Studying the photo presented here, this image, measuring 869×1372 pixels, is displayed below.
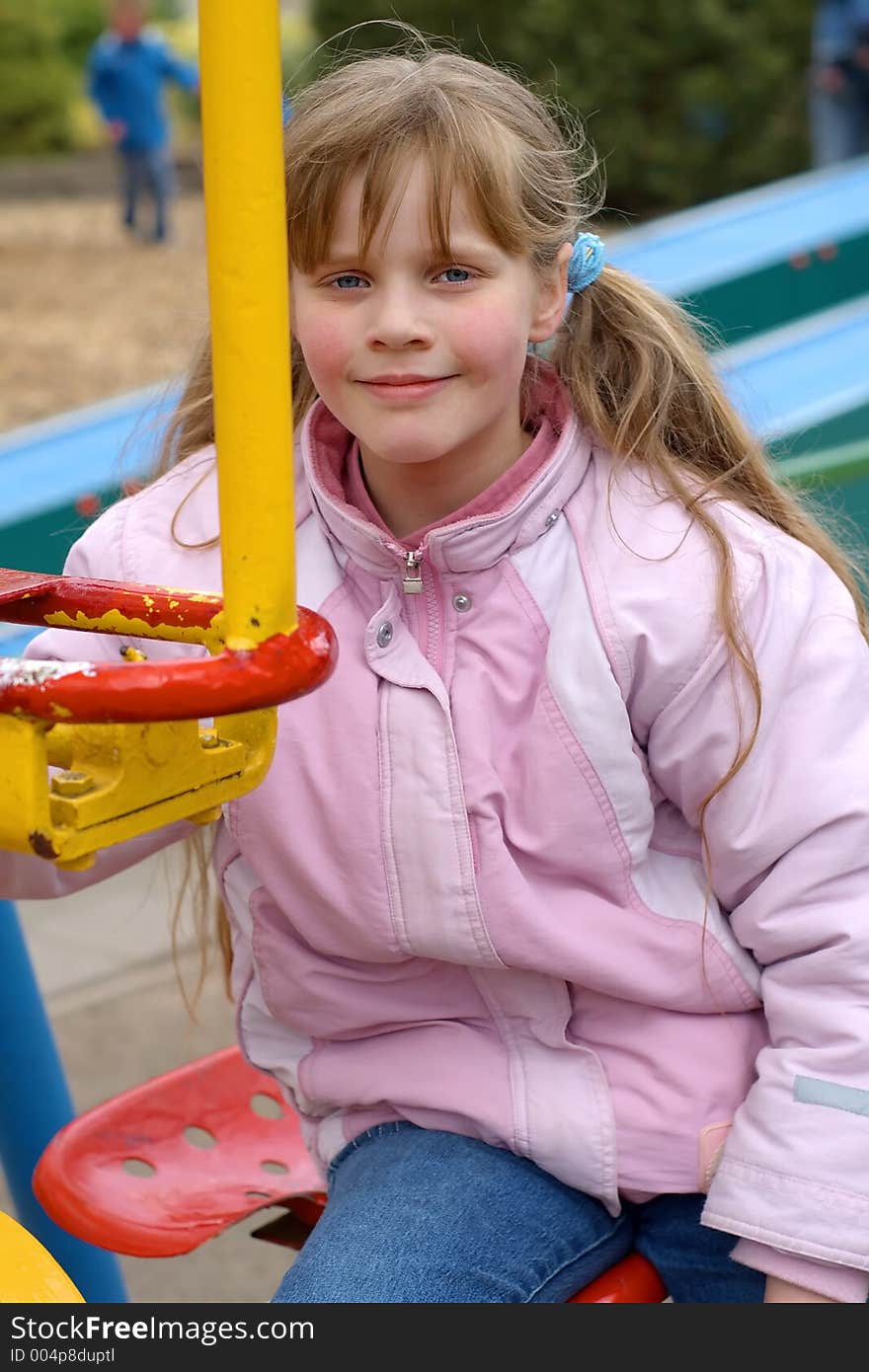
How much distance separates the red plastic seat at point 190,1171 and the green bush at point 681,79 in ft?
31.2

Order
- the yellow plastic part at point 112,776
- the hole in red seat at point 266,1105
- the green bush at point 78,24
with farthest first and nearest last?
the green bush at point 78,24 < the hole in red seat at point 266,1105 < the yellow plastic part at point 112,776

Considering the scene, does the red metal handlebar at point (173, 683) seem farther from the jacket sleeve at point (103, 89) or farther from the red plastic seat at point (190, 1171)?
the jacket sleeve at point (103, 89)

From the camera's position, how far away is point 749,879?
55.3 inches

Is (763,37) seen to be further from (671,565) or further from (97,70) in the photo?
(671,565)

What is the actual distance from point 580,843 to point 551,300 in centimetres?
42

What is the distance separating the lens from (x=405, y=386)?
51.7 inches

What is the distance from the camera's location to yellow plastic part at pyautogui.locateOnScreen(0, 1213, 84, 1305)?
0.93 meters

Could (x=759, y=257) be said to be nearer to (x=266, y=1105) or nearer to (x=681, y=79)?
(x=266, y=1105)

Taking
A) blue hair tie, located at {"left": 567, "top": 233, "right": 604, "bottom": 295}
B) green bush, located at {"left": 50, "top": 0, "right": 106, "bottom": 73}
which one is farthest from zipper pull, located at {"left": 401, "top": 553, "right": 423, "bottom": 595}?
green bush, located at {"left": 50, "top": 0, "right": 106, "bottom": 73}

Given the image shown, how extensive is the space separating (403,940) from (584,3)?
10252 millimetres

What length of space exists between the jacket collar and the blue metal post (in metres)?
0.53

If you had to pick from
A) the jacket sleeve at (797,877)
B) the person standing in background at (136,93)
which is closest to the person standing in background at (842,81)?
the person standing in background at (136,93)

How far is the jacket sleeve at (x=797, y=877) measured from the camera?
1325 mm

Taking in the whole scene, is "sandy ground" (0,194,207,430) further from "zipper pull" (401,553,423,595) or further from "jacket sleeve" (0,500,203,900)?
"zipper pull" (401,553,423,595)
